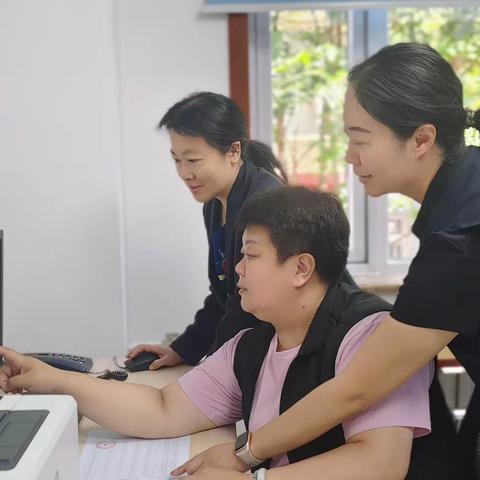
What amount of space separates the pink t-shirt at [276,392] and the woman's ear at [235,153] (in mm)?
538

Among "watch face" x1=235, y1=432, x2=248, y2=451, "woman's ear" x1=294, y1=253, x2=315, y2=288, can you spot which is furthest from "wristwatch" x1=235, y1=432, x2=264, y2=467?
"woman's ear" x1=294, y1=253, x2=315, y2=288

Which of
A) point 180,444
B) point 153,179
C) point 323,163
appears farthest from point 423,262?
point 323,163

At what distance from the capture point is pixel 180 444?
4.40ft

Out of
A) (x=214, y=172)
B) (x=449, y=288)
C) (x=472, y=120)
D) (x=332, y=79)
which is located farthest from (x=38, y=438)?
(x=332, y=79)

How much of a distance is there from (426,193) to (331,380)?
352 mm

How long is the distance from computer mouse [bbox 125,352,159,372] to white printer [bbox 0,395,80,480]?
69 centimetres

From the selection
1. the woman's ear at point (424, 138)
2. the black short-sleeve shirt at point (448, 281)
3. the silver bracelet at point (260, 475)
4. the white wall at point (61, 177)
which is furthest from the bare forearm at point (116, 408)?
the white wall at point (61, 177)

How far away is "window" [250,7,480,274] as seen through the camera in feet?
9.53

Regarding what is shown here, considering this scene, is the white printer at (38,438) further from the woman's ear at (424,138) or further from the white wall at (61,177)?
the white wall at (61,177)

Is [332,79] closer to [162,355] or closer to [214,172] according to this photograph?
[214,172]

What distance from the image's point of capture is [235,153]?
1801 millimetres

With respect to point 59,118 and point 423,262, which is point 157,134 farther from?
point 423,262

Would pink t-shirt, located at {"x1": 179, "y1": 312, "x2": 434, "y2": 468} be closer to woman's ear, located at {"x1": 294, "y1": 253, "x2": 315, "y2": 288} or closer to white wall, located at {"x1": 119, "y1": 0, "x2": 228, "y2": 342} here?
woman's ear, located at {"x1": 294, "y1": 253, "x2": 315, "y2": 288}

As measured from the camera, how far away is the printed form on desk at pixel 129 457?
1217 millimetres
